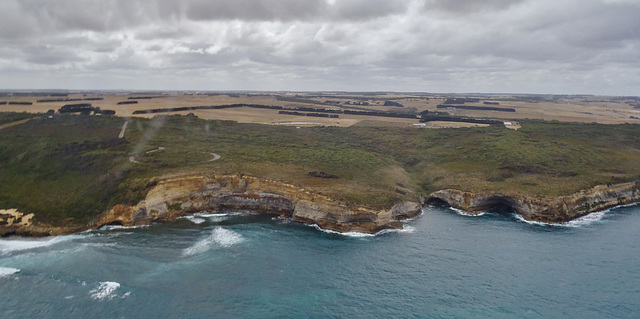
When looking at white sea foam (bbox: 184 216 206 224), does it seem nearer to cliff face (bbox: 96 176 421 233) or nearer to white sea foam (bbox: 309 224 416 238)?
cliff face (bbox: 96 176 421 233)

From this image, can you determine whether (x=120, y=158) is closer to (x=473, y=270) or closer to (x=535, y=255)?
(x=473, y=270)

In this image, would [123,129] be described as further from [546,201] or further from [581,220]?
[581,220]

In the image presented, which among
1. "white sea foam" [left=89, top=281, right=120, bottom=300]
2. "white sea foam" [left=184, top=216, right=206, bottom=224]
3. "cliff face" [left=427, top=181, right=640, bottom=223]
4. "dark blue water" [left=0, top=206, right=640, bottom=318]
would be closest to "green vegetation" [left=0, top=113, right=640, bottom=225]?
"cliff face" [left=427, top=181, right=640, bottom=223]

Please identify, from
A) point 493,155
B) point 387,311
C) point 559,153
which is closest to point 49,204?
point 387,311

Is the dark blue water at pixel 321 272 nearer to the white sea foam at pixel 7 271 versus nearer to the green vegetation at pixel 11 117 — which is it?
the white sea foam at pixel 7 271

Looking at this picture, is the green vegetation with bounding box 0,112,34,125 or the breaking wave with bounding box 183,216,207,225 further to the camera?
the green vegetation with bounding box 0,112,34,125

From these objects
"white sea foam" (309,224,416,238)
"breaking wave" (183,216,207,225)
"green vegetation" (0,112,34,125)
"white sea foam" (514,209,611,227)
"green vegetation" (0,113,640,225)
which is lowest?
"white sea foam" (309,224,416,238)
